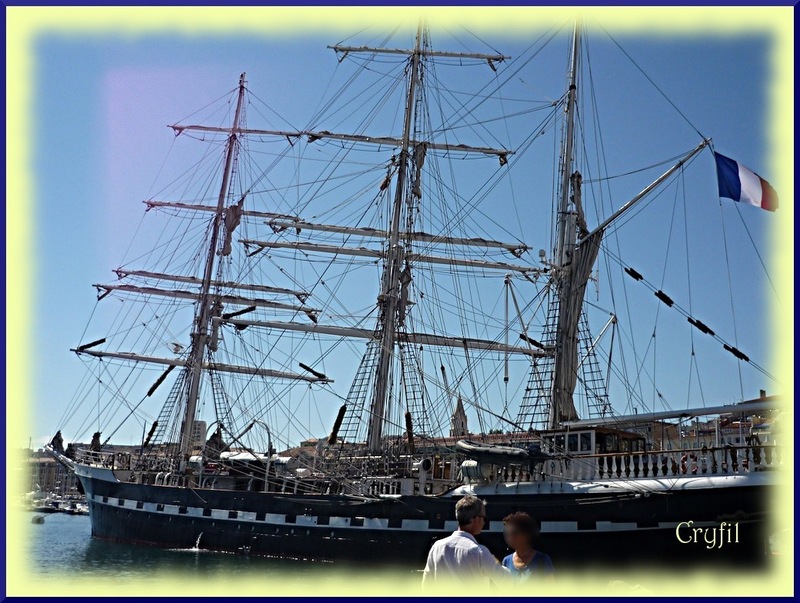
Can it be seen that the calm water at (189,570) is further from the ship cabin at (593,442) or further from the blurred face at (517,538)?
the blurred face at (517,538)

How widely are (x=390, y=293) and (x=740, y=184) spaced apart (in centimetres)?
1586

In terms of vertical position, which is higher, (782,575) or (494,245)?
(494,245)

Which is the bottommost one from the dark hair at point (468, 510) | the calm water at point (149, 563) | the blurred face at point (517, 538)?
the calm water at point (149, 563)

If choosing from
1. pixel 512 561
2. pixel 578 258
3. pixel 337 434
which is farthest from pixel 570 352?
pixel 512 561

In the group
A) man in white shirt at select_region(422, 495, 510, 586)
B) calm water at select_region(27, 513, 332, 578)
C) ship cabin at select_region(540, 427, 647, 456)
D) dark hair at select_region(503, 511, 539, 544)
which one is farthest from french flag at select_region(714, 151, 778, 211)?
calm water at select_region(27, 513, 332, 578)

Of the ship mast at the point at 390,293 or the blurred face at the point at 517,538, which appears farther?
the ship mast at the point at 390,293

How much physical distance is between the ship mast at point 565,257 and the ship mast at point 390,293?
644 centimetres

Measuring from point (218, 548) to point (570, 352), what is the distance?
15.3 metres

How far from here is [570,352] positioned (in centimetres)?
2859

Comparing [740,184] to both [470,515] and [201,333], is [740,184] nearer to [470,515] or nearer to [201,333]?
[470,515]

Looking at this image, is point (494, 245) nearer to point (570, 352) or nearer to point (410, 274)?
point (410, 274)

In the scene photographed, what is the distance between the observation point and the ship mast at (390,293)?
3136 cm

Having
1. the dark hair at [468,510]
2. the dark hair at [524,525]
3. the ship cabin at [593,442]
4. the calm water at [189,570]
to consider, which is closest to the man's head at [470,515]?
the dark hair at [468,510]

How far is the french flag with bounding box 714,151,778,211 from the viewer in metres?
19.1
